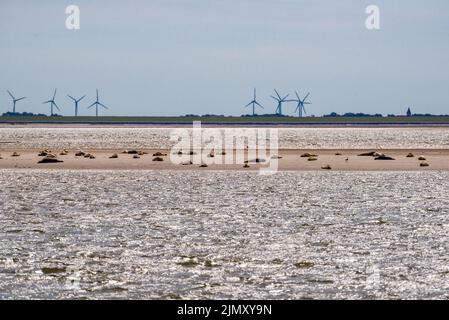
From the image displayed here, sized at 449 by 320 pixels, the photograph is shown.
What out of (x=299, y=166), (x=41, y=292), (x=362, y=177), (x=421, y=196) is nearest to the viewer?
(x=41, y=292)

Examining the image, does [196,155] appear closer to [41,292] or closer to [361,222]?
[361,222]

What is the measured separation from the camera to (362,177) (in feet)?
194

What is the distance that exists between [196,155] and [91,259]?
53.2 m

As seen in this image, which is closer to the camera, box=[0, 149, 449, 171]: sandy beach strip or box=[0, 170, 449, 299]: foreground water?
box=[0, 170, 449, 299]: foreground water

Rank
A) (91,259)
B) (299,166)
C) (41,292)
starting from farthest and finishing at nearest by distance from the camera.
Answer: (299,166) < (91,259) < (41,292)

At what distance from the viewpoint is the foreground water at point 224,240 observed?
948 inches

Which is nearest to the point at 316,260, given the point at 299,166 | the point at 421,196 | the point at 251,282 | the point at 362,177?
the point at 251,282

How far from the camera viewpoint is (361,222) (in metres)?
36.3

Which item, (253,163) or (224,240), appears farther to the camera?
(253,163)

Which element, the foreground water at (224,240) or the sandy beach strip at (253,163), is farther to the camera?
the sandy beach strip at (253,163)

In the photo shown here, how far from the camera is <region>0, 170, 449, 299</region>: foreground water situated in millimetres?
24078

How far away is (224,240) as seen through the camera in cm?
3142
